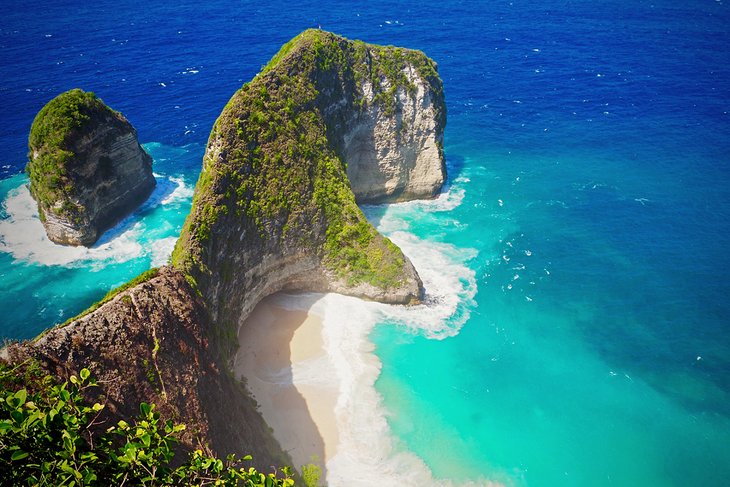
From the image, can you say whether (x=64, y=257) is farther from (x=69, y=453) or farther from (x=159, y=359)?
(x=69, y=453)

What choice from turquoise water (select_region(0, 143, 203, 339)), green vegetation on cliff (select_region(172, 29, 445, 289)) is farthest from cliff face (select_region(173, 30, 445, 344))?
turquoise water (select_region(0, 143, 203, 339))

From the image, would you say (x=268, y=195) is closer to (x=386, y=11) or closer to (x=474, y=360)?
(x=474, y=360)

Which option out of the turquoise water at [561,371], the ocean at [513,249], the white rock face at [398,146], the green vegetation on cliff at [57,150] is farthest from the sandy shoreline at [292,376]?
the green vegetation on cliff at [57,150]

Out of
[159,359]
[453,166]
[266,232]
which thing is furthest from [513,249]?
[159,359]

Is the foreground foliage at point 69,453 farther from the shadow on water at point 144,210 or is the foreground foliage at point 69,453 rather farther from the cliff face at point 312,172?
the shadow on water at point 144,210

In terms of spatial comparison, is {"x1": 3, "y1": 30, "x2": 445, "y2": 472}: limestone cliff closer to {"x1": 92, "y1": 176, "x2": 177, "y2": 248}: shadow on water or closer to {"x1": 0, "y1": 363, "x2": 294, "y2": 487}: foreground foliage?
{"x1": 92, "y1": 176, "x2": 177, "y2": 248}: shadow on water
